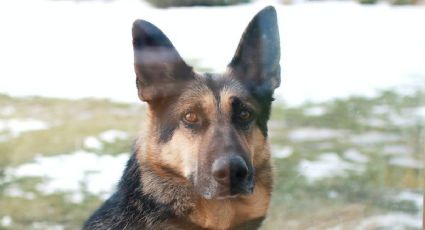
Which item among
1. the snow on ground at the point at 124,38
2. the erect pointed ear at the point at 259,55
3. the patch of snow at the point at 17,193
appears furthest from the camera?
the patch of snow at the point at 17,193

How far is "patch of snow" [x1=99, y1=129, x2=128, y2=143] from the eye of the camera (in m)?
2.11

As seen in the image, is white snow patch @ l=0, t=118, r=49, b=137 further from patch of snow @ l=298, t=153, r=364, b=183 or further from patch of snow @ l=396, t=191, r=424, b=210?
patch of snow @ l=396, t=191, r=424, b=210

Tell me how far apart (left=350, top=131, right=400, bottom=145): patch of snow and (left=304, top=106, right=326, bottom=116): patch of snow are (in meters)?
0.17

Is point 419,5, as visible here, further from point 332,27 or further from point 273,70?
point 273,70

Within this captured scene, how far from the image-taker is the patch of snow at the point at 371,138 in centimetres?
231

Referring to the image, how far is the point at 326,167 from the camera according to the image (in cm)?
230

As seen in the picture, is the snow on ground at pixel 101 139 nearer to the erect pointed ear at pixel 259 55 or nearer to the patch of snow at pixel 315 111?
the erect pointed ear at pixel 259 55

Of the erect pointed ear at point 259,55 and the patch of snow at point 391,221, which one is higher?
the erect pointed ear at point 259,55

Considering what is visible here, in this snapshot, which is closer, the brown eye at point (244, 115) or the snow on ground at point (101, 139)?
the brown eye at point (244, 115)

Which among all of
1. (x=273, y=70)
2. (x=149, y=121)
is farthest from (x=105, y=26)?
(x=273, y=70)

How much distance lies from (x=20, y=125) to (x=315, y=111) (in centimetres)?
109

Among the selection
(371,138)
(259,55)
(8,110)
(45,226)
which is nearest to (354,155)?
(371,138)

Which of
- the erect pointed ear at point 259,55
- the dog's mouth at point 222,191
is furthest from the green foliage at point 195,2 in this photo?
the dog's mouth at point 222,191

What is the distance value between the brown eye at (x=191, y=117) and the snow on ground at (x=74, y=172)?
43 cm
